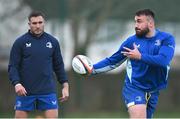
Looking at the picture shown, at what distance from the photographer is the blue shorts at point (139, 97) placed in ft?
30.7

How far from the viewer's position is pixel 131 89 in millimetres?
9484

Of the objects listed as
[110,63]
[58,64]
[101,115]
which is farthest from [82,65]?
[101,115]

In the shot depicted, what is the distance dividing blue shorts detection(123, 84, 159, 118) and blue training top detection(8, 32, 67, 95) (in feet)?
4.02

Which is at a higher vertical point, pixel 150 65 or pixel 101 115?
pixel 150 65

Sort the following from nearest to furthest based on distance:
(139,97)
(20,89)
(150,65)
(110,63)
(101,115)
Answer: (150,65), (139,97), (110,63), (20,89), (101,115)

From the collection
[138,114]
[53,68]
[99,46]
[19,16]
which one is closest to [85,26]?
[99,46]

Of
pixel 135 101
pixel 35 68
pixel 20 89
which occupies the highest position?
pixel 35 68

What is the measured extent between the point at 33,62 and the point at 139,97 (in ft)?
5.22

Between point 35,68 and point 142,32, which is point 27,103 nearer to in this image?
point 35,68

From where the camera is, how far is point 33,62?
10102 millimetres

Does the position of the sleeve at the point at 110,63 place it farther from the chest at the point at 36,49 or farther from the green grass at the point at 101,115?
the green grass at the point at 101,115

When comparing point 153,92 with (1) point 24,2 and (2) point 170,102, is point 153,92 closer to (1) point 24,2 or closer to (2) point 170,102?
(1) point 24,2

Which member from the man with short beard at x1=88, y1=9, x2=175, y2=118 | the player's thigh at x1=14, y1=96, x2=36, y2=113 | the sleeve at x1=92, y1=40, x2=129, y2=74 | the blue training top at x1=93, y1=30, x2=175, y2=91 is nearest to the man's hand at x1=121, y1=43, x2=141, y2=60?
Answer: the man with short beard at x1=88, y1=9, x2=175, y2=118

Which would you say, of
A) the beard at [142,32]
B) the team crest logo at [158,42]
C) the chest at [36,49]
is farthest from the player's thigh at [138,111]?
the chest at [36,49]
